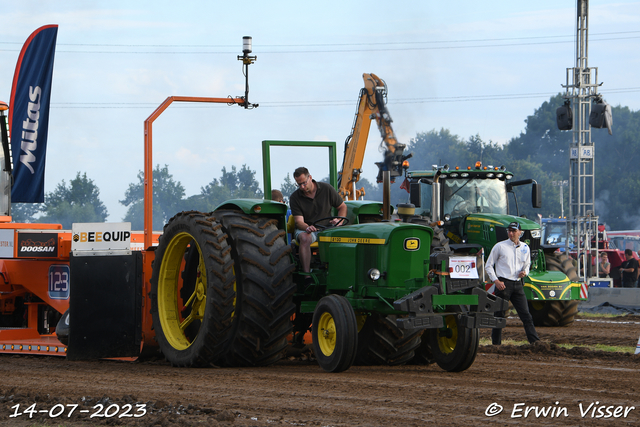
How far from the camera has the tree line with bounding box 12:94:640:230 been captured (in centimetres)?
7619

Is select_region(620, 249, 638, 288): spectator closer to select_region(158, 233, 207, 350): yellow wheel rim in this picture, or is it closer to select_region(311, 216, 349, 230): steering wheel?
select_region(311, 216, 349, 230): steering wheel

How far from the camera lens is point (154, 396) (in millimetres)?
6453

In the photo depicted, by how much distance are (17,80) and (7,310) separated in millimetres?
8766

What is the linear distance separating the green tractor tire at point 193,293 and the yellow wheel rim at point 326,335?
90 cm

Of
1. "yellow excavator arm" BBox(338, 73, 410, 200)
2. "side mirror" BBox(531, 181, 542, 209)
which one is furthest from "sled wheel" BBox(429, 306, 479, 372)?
"yellow excavator arm" BBox(338, 73, 410, 200)

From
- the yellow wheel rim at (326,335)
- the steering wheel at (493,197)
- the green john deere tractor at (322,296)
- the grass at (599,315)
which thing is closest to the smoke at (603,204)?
the grass at (599,315)

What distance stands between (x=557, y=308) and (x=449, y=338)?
24.4ft

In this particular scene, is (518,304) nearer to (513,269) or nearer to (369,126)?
(513,269)

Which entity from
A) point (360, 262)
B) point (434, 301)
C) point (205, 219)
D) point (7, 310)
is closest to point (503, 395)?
point (434, 301)

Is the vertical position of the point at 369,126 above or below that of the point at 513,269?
above

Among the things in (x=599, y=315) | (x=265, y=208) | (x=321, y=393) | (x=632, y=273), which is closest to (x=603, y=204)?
(x=632, y=273)

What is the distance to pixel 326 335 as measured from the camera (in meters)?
7.95

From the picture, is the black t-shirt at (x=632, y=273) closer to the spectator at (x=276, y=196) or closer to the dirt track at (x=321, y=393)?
the dirt track at (x=321, y=393)

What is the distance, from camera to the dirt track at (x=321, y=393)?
A: 5.55 m
